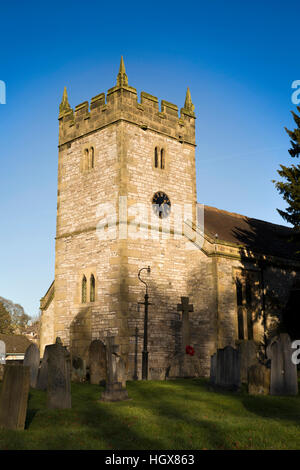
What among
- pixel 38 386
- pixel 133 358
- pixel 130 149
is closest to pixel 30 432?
pixel 38 386

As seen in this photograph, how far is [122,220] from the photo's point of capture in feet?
75.5

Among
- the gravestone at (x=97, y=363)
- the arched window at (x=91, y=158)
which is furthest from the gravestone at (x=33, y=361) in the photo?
the arched window at (x=91, y=158)

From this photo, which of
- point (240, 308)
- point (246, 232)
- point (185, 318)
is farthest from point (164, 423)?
point (246, 232)

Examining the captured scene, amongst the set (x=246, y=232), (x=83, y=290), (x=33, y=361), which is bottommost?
(x=33, y=361)

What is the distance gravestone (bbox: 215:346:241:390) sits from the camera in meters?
15.3

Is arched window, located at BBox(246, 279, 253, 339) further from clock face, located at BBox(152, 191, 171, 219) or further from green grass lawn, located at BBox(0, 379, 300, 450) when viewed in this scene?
green grass lawn, located at BBox(0, 379, 300, 450)

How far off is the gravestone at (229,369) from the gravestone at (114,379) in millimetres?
3360

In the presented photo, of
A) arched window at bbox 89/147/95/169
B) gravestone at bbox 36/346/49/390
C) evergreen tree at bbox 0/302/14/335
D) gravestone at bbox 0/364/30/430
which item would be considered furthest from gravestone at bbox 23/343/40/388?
evergreen tree at bbox 0/302/14/335

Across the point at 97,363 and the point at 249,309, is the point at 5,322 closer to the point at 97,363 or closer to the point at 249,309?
the point at 249,309

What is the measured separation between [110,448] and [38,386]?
828 cm

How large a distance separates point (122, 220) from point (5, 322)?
143 feet

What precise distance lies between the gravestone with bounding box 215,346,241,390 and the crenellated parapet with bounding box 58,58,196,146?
1334 cm

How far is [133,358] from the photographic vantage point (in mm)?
21734
